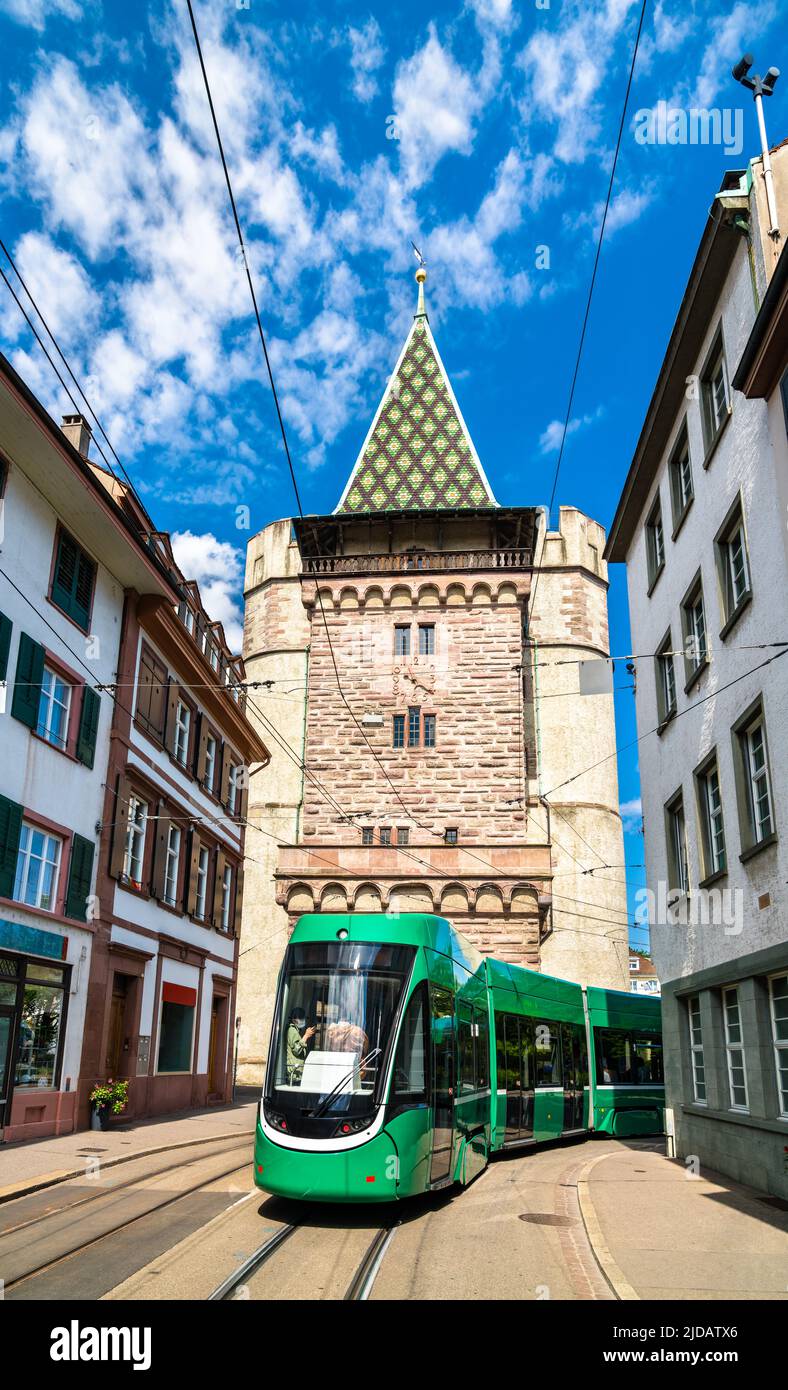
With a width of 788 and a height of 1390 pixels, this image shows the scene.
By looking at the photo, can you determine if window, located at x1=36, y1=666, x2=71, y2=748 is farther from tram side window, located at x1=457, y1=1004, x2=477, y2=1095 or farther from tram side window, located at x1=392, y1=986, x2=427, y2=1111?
tram side window, located at x1=392, y1=986, x2=427, y2=1111

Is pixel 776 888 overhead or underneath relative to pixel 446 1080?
overhead

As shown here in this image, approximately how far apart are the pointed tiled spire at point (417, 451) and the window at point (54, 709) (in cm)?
2729

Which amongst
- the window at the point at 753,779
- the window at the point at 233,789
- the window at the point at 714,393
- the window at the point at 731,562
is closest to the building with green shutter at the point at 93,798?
the window at the point at 233,789

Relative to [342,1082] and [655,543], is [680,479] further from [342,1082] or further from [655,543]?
[342,1082]

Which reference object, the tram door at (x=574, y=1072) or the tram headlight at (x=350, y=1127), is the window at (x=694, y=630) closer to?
the tram door at (x=574, y=1072)

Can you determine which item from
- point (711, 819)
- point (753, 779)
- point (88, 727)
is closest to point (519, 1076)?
point (711, 819)

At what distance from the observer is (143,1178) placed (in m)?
13.8

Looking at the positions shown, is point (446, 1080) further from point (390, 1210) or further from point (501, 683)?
point (501, 683)

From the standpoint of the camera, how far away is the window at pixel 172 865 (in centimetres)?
2552

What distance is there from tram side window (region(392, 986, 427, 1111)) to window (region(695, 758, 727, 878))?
6977 millimetres

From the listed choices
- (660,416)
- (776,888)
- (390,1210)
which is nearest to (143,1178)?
(390,1210)

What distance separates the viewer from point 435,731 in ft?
136

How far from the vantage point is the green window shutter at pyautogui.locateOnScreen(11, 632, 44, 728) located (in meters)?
17.7

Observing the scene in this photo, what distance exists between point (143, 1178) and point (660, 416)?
14740 mm
